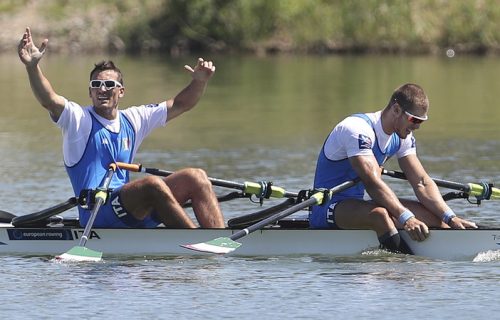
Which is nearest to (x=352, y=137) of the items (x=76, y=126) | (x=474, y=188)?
(x=474, y=188)

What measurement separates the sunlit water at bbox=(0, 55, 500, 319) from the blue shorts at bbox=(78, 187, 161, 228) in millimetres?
367

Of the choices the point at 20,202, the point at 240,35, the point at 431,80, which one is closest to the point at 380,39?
the point at 240,35

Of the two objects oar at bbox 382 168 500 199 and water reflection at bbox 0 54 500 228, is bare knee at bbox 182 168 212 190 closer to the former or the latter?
oar at bbox 382 168 500 199

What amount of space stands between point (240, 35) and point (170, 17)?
9.90 ft

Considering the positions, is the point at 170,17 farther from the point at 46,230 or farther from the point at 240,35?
the point at 46,230

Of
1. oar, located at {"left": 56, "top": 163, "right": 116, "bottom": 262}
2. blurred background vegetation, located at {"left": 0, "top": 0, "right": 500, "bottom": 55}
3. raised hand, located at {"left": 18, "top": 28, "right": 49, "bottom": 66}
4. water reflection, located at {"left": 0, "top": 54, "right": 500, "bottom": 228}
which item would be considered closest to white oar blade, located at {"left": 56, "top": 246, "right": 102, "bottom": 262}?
oar, located at {"left": 56, "top": 163, "right": 116, "bottom": 262}

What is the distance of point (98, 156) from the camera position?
13664 mm

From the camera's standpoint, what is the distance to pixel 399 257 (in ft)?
44.2

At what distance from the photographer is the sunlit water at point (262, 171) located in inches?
464

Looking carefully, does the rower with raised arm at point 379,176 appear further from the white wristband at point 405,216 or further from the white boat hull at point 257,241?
the white boat hull at point 257,241

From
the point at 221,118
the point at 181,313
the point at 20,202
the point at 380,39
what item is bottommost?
the point at 181,313

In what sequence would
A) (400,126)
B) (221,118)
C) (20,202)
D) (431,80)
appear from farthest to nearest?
(431,80), (221,118), (20,202), (400,126)

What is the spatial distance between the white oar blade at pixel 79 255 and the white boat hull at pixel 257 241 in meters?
0.27

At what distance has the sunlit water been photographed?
11.8 metres
